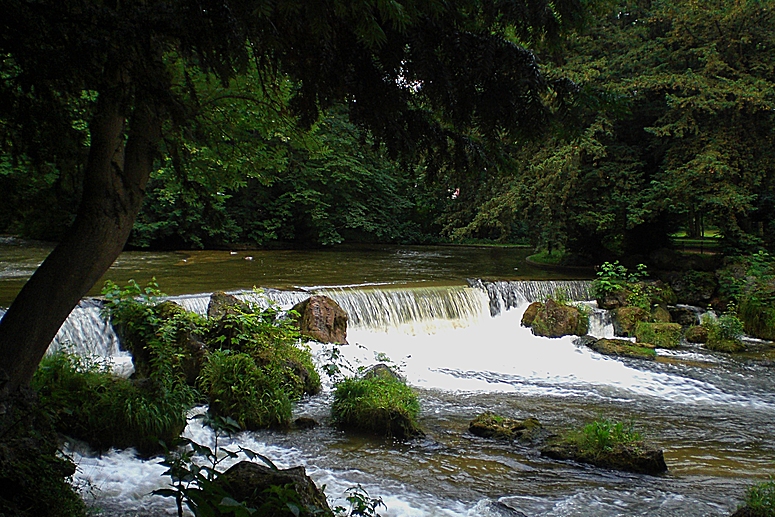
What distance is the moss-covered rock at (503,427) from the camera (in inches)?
272

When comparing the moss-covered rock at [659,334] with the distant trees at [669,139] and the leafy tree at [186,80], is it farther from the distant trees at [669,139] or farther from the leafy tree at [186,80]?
the leafy tree at [186,80]

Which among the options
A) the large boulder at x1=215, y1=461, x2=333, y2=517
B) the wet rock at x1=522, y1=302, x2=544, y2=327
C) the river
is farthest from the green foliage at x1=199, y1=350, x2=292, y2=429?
the wet rock at x1=522, y1=302, x2=544, y2=327

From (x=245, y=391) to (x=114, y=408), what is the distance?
149 centimetres

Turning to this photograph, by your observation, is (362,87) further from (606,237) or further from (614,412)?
(606,237)

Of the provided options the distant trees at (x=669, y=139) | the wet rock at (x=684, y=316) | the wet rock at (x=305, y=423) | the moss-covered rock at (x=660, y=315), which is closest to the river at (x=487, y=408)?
the wet rock at (x=305, y=423)

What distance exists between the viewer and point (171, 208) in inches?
940

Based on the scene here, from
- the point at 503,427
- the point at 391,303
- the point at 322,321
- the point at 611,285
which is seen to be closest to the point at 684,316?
the point at 611,285

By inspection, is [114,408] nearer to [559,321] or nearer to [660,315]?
[559,321]

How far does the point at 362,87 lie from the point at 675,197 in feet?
45.8

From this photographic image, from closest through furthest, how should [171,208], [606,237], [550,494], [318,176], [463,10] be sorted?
[463,10], [550,494], [606,237], [171,208], [318,176]

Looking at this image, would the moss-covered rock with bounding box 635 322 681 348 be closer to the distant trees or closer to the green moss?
the distant trees

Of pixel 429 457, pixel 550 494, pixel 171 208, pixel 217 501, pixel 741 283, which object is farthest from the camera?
pixel 171 208

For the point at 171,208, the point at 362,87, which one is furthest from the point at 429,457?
the point at 171,208

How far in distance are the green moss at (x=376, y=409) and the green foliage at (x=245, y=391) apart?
0.64 metres
